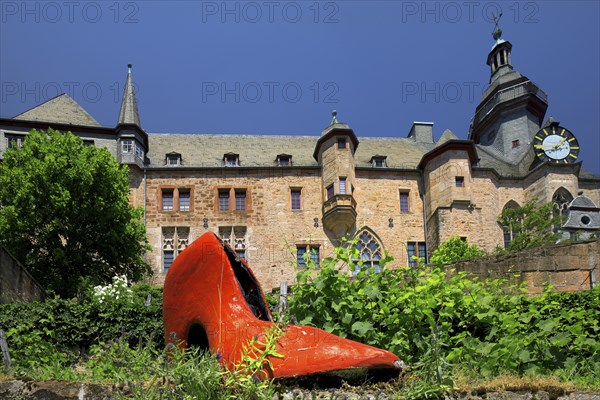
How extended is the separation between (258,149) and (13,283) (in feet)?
96.6

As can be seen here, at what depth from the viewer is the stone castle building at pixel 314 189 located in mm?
40344

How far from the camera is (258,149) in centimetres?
4494

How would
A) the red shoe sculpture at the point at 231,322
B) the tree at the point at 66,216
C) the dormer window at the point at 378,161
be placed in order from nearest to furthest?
the red shoe sculpture at the point at 231,322 < the tree at the point at 66,216 < the dormer window at the point at 378,161

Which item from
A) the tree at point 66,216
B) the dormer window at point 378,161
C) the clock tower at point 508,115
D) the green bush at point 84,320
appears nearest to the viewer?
the green bush at point 84,320

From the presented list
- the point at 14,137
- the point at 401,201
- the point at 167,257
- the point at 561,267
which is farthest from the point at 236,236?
the point at 561,267

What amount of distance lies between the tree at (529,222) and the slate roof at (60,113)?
2302cm

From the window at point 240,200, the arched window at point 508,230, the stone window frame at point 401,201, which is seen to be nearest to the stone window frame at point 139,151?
the window at point 240,200

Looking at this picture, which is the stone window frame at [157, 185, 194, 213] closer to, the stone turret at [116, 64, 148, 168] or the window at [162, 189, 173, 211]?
the window at [162, 189, 173, 211]

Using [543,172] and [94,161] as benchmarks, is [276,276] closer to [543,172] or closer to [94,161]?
[94,161]

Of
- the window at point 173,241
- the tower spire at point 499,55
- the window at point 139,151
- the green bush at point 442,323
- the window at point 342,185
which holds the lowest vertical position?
the green bush at point 442,323

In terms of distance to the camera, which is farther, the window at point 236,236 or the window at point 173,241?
the window at point 236,236

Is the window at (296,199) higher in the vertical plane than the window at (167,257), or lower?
higher

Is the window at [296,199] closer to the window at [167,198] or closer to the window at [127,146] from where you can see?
the window at [167,198]

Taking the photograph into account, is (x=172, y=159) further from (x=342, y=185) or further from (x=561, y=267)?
(x=561, y=267)
